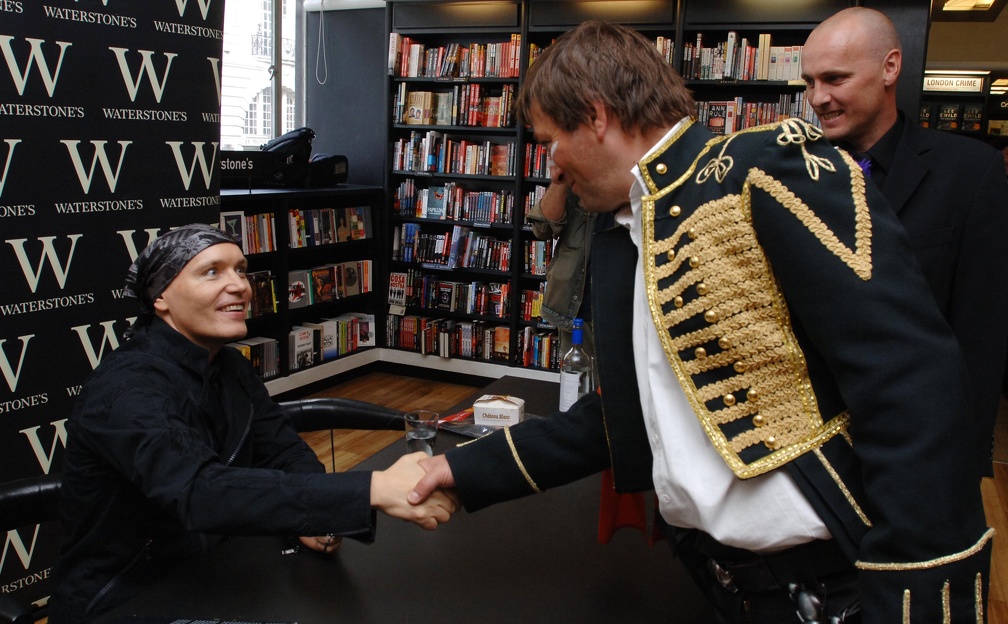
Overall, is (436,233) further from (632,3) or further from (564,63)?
(564,63)

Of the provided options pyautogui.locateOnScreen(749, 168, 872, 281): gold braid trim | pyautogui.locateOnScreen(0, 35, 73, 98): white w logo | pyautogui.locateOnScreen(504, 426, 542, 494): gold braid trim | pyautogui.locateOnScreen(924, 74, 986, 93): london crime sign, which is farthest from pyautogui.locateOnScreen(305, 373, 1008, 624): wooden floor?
pyautogui.locateOnScreen(924, 74, 986, 93): london crime sign

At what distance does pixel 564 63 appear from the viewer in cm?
Result: 113

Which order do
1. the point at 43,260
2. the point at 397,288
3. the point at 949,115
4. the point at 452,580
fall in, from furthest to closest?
the point at 949,115, the point at 397,288, the point at 43,260, the point at 452,580

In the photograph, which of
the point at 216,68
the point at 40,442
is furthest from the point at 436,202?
the point at 40,442

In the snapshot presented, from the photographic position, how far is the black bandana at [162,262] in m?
1.72

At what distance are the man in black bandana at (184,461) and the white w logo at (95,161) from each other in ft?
3.19

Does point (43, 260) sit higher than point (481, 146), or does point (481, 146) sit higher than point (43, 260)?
point (481, 146)

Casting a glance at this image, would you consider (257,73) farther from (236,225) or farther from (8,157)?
(8,157)

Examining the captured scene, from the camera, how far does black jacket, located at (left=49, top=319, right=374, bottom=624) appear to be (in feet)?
4.40

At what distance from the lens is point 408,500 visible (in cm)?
138

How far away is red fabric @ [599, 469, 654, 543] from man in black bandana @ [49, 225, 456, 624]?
0.91 feet

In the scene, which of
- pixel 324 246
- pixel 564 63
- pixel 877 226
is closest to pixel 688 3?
pixel 324 246

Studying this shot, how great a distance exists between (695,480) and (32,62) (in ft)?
7.78

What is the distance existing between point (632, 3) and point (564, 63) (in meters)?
4.15
